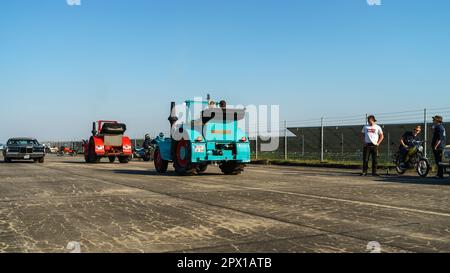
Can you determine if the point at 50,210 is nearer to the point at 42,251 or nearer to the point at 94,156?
the point at 42,251

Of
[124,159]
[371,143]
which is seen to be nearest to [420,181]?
[371,143]

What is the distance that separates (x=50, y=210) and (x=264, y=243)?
376cm

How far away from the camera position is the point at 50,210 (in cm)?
667

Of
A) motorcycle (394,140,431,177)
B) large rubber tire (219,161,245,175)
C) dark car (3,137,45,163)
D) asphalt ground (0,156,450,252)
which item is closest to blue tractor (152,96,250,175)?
large rubber tire (219,161,245,175)

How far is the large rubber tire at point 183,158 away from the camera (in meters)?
13.4

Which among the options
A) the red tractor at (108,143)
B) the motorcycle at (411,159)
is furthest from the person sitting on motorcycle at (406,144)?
the red tractor at (108,143)

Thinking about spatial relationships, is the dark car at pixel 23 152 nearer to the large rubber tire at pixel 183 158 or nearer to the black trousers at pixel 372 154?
the large rubber tire at pixel 183 158

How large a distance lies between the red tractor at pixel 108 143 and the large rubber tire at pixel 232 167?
10.7m

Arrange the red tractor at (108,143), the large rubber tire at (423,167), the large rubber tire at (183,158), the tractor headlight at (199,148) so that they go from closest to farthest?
the tractor headlight at (199,148) → the large rubber tire at (183,158) → the large rubber tire at (423,167) → the red tractor at (108,143)

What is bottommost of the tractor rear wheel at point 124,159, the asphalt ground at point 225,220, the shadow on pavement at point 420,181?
the asphalt ground at point 225,220

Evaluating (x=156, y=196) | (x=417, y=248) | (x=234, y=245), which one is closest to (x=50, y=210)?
(x=156, y=196)

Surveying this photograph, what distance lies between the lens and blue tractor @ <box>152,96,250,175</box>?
1324 centimetres

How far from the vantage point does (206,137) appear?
526 inches
